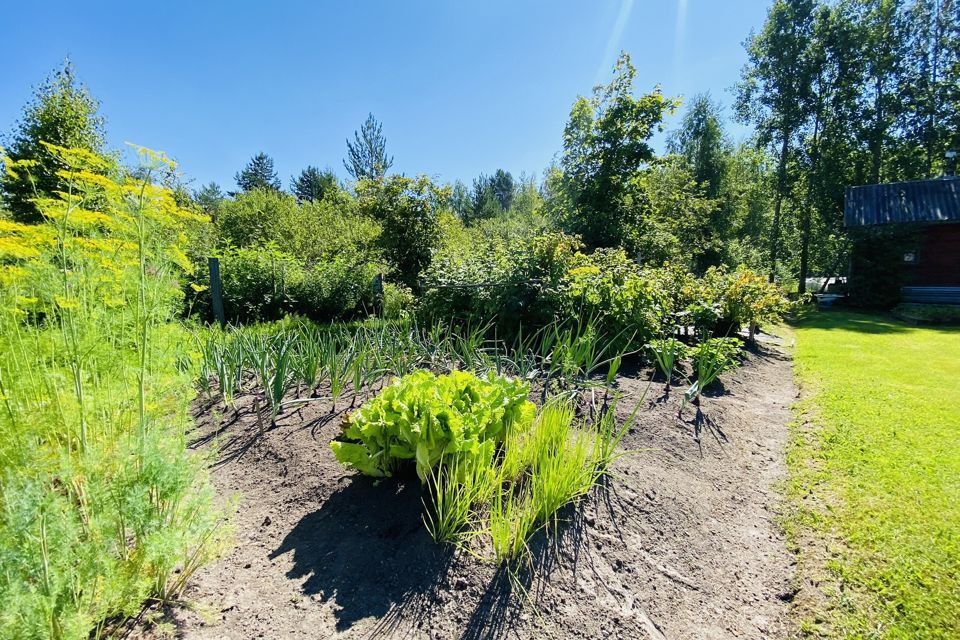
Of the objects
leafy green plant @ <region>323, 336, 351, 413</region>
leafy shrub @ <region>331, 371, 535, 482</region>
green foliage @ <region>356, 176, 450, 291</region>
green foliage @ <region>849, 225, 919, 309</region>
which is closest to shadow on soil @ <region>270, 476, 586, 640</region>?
leafy shrub @ <region>331, 371, 535, 482</region>

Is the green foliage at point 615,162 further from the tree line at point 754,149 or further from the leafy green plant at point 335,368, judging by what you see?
the leafy green plant at point 335,368

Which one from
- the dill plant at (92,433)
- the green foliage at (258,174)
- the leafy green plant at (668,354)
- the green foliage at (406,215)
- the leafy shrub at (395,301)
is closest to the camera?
the dill plant at (92,433)

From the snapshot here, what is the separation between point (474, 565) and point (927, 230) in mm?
18595

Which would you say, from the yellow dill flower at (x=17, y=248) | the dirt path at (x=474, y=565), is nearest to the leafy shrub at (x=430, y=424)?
the dirt path at (x=474, y=565)

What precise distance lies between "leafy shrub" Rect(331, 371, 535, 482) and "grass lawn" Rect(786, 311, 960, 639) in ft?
4.90

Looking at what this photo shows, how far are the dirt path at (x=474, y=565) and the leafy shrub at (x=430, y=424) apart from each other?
273mm

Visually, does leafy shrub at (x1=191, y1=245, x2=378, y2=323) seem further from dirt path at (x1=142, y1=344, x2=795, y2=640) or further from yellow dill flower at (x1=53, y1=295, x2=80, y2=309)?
yellow dill flower at (x1=53, y1=295, x2=80, y2=309)

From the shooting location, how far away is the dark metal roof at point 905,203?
12.9m

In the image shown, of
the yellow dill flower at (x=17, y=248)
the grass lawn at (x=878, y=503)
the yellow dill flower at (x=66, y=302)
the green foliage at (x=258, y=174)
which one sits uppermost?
the green foliage at (x=258, y=174)

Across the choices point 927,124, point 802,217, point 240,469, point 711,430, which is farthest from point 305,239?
point 927,124

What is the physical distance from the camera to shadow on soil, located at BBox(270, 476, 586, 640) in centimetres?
→ 154

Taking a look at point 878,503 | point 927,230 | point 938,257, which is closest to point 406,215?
point 878,503

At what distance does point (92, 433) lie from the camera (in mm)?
1810

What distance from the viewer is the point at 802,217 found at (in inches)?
751
